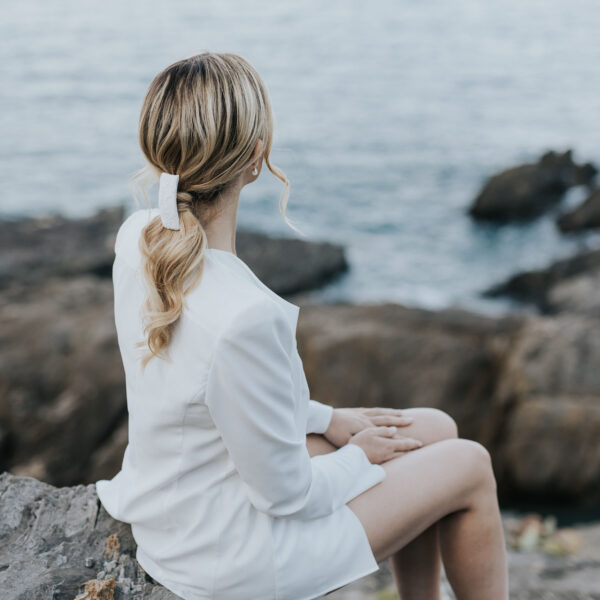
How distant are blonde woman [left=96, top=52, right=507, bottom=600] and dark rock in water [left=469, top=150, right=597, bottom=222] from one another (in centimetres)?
879

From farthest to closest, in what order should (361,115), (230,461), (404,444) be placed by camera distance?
(361,115)
(404,444)
(230,461)

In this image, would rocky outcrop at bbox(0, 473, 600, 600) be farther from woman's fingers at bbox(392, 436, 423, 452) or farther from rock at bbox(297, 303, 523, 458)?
rock at bbox(297, 303, 523, 458)

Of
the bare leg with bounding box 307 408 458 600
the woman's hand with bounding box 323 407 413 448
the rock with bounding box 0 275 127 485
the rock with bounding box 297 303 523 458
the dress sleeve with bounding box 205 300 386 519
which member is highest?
the dress sleeve with bounding box 205 300 386 519

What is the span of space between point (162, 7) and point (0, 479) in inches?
1034

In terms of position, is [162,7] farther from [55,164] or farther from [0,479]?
[0,479]

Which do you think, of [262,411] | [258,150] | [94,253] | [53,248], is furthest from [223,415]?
[53,248]

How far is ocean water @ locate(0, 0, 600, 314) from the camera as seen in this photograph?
9531 millimetres

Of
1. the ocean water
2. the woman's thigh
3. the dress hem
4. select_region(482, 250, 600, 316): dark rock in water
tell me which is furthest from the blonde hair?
the ocean water

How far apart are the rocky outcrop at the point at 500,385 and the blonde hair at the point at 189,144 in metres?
2.61

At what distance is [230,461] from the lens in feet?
5.34

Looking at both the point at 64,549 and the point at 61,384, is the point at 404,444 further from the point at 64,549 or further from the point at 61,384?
the point at 61,384

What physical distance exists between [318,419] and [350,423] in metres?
0.09

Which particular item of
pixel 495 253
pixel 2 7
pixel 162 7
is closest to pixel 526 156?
pixel 495 253

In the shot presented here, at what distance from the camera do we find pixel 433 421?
7.09 ft
